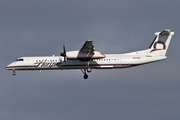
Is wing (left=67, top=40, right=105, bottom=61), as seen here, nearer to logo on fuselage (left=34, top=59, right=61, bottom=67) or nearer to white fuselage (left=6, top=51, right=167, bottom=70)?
white fuselage (left=6, top=51, right=167, bottom=70)

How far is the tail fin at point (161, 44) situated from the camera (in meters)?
35.3

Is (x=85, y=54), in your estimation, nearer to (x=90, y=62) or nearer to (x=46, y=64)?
(x=90, y=62)

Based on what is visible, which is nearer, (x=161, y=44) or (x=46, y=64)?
(x=46, y=64)

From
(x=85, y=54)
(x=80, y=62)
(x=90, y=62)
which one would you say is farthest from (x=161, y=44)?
(x=80, y=62)

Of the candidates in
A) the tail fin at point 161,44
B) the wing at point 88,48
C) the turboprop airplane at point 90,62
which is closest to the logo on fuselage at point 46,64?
the turboprop airplane at point 90,62

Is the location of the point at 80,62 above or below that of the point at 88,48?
below

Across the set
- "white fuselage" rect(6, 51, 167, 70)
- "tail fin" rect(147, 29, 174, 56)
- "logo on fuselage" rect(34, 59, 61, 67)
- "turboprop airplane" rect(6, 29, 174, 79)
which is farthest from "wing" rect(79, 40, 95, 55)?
"tail fin" rect(147, 29, 174, 56)

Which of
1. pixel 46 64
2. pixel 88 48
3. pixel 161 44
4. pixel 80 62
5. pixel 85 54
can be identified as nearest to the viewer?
pixel 88 48

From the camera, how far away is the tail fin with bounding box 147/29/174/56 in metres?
35.3

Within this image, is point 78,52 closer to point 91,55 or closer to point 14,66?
point 91,55

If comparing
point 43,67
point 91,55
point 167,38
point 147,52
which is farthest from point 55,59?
point 167,38

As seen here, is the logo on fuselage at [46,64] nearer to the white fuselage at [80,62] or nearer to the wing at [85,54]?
the white fuselage at [80,62]

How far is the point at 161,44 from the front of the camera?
35.8m

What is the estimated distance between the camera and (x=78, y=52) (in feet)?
108
